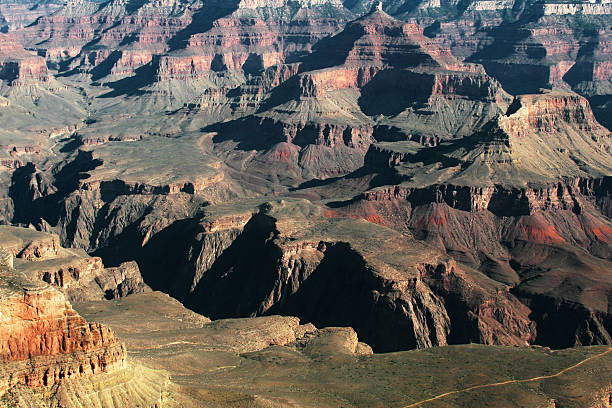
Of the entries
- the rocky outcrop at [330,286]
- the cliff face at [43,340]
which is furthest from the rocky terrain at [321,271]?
the rocky outcrop at [330,286]

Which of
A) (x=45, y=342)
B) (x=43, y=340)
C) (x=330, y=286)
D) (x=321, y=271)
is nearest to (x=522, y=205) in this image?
(x=321, y=271)

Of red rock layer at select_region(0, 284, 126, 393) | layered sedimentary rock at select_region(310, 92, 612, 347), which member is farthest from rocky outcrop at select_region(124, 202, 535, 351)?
red rock layer at select_region(0, 284, 126, 393)

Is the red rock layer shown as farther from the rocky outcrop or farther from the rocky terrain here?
the rocky outcrop

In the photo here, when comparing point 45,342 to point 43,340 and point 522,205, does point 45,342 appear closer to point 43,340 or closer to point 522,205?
point 43,340

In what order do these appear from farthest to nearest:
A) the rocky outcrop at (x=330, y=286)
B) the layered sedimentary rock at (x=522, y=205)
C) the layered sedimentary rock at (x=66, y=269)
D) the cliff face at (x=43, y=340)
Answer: the layered sedimentary rock at (x=522, y=205) → the layered sedimentary rock at (x=66, y=269) → the rocky outcrop at (x=330, y=286) → the cliff face at (x=43, y=340)

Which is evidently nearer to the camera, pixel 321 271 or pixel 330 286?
pixel 330 286

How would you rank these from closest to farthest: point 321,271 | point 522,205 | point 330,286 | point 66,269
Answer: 1. point 330,286
2. point 66,269
3. point 321,271
4. point 522,205

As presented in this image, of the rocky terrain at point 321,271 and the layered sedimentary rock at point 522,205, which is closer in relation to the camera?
the rocky terrain at point 321,271

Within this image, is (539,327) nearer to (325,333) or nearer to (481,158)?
(325,333)

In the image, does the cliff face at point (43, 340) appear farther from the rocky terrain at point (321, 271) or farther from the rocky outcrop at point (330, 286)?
the rocky outcrop at point (330, 286)

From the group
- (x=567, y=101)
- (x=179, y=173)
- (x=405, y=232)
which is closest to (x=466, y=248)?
(x=405, y=232)

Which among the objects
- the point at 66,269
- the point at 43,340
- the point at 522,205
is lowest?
the point at 66,269
